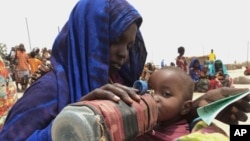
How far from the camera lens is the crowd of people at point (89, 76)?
5.01 ft

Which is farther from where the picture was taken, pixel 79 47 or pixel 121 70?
pixel 121 70

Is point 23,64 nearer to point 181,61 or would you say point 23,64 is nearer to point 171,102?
point 181,61

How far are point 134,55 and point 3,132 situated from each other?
850 mm

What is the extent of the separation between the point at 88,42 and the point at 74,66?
0.47ft

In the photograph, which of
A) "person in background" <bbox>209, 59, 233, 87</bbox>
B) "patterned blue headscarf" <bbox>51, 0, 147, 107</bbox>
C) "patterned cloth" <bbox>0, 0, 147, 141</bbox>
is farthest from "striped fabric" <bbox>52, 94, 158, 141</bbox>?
"person in background" <bbox>209, 59, 233, 87</bbox>

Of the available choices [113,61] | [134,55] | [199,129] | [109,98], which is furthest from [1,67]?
[109,98]

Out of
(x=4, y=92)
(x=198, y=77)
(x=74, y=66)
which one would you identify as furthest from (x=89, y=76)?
(x=198, y=77)

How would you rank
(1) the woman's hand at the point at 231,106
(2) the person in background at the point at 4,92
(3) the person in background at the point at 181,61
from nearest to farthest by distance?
(1) the woman's hand at the point at 231,106 < (2) the person in background at the point at 4,92 < (3) the person in background at the point at 181,61

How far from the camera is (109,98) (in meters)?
1.04

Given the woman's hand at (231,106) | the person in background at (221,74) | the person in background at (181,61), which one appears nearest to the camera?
the woman's hand at (231,106)

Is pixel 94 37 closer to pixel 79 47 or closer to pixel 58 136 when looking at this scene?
pixel 79 47

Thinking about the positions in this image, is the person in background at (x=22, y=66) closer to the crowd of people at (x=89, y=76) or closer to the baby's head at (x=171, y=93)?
the crowd of people at (x=89, y=76)

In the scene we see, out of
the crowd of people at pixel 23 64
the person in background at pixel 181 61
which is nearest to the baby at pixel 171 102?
the crowd of people at pixel 23 64

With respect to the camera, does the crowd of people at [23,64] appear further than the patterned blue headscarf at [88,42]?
Yes
